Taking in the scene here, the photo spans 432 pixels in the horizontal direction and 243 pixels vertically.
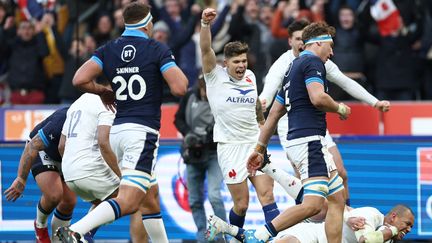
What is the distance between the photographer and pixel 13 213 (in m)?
15.8

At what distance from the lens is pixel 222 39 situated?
19.7 metres

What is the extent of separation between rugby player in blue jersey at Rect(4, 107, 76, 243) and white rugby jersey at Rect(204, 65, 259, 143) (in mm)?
1740

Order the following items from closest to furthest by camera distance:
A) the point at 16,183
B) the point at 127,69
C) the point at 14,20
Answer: the point at 127,69, the point at 16,183, the point at 14,20

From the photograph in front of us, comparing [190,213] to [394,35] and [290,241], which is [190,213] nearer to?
[290,241]

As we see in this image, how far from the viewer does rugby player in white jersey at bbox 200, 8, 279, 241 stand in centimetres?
1362

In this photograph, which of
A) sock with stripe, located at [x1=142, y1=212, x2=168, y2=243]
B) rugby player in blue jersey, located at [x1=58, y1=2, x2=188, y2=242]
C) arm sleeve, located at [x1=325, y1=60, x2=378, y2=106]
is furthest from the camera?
arm sleeve, located at [x1=325, y1=60, x2=378, y2=106]

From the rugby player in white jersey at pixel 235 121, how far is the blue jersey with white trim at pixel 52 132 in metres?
1.72

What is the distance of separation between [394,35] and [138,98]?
8.51m

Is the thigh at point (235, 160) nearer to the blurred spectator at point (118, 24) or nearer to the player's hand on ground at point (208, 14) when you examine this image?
the player's hand on ground at point (208, 14)

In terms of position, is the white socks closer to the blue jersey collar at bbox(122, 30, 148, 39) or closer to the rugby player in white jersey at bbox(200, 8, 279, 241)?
the rugby player in white jersey at bbox(200, 8, 279, 241)

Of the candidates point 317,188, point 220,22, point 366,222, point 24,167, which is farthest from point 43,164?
point 220,22

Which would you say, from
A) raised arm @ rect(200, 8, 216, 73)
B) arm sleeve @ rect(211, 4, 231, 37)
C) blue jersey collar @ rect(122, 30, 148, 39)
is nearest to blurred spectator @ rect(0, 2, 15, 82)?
arm sleeve @ rect(211, 4, 231, 37)

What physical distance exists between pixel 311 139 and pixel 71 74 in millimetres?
8250

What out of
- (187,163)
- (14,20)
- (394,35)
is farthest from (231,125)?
(14,20)
